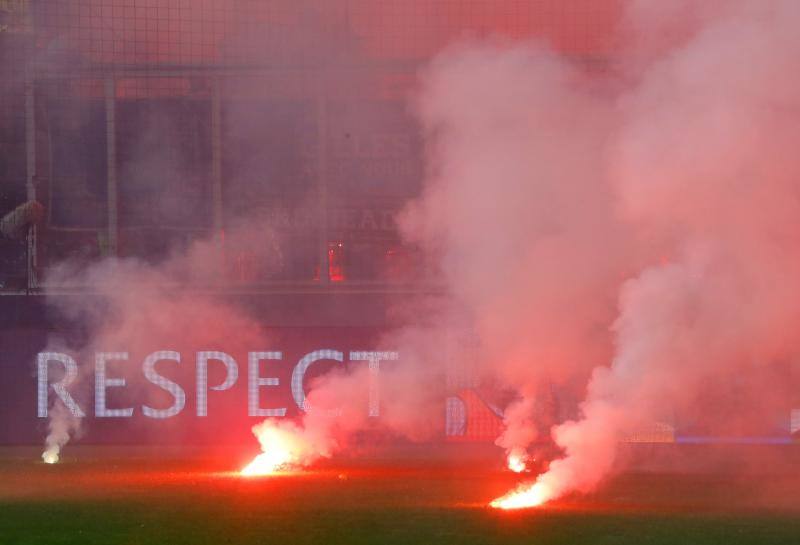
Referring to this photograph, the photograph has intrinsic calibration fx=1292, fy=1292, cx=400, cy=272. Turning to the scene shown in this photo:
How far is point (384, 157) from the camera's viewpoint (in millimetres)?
31578

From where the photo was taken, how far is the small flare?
28397mm

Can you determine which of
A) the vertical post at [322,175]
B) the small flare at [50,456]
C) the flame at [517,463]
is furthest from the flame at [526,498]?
the vertical post at [322,175]

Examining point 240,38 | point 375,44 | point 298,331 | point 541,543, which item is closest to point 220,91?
point 240,38

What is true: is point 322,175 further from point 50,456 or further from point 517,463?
point 517,463

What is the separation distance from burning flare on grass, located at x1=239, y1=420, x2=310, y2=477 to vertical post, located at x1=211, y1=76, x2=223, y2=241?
5436mm

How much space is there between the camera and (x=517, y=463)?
85.7ft

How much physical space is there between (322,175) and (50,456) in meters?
9.35

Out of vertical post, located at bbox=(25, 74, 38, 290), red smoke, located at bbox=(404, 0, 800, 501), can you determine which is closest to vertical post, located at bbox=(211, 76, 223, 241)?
vertical post, located at bbox=(25, 74, 38, 290)

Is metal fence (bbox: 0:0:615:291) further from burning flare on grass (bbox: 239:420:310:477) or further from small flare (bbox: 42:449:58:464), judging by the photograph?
small flare (bbox: 42:449:58:464)

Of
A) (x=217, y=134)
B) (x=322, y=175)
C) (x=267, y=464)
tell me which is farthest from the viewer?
(x=217, y=134)

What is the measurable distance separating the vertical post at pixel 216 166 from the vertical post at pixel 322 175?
2.52 m

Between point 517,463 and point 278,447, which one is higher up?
point 278,447

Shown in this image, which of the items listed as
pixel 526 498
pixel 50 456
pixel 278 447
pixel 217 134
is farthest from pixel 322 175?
pixel 526 498

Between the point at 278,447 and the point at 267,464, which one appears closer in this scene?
the point at 267,464
